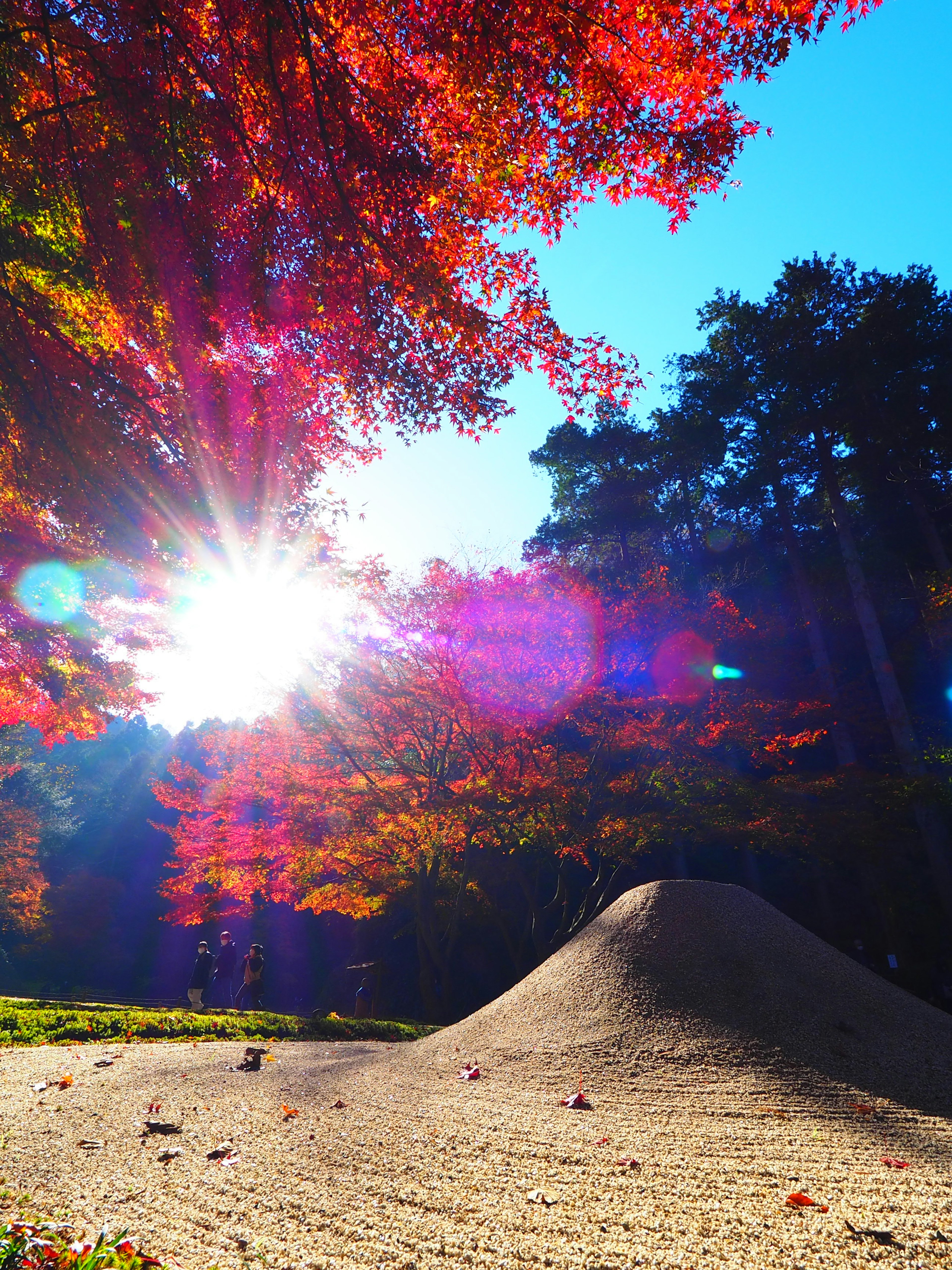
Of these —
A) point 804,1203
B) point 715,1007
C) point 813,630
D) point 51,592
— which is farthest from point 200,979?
point 813,630

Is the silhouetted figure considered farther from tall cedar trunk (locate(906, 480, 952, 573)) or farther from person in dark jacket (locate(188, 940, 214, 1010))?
tall cedar trunk (locate(906, 480, 952, 573))

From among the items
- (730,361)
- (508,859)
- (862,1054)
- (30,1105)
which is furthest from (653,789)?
(730,361)

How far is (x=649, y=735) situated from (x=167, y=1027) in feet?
28.4

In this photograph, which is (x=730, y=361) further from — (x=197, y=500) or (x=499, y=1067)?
(x=499, y=1067)

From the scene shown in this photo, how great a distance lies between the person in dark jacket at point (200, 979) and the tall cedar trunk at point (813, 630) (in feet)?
44.3

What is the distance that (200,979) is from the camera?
406 inches

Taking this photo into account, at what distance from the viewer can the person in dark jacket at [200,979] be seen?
10.2 meters

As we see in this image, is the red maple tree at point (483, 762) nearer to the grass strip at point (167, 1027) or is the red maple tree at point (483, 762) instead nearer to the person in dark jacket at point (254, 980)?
the person in dark jacket at point (254, 980)

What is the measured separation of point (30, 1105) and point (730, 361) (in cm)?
2095

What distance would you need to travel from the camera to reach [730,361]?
1798 centimetres

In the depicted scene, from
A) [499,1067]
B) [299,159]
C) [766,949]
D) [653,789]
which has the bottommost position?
[499,1067]

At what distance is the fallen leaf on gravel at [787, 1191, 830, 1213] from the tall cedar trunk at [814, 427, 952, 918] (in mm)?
12592

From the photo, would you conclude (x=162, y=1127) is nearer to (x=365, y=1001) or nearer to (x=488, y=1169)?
(x=488, y=1169)

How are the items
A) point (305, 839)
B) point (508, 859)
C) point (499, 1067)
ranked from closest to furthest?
point (499, 1067), point (305, 839), point (508, 859)
